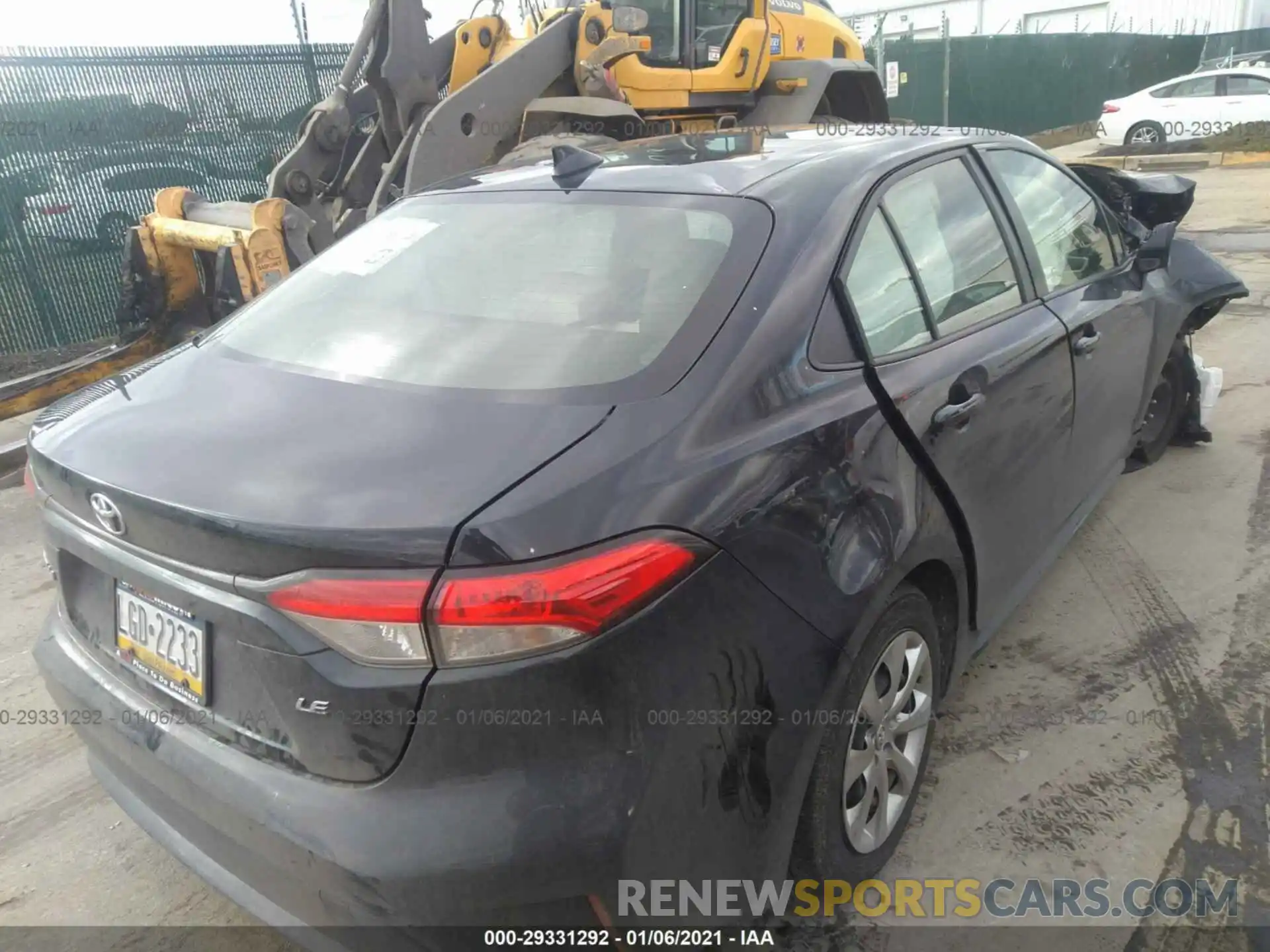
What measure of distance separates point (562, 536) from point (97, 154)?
29.8 ft

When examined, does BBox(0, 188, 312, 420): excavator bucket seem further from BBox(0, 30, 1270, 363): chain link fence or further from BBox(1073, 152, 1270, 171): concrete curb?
BBox(1073, 152, 1270, 171): concrete curb

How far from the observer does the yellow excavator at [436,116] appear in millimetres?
6137

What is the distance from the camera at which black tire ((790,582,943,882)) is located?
1.93 meters

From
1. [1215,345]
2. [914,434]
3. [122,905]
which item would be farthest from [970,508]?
[1215,345]

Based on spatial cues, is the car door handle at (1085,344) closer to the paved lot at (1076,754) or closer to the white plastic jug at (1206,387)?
the paved lot at (1076,754)

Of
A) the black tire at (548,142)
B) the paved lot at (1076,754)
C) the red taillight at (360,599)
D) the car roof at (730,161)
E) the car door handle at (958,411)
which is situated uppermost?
the car roof at (730,161)

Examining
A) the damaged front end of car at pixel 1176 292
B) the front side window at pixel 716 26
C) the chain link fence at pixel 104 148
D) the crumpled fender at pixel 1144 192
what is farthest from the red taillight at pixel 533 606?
the chain link fence at pixel 104 148

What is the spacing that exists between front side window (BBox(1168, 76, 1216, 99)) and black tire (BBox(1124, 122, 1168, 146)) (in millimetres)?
560

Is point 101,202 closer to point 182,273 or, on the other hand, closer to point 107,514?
point 182,273

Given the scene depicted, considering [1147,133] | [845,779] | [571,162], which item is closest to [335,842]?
[845,779]

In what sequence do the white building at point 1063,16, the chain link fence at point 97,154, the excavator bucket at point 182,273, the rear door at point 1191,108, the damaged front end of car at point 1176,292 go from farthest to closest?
the white building at point 1063,16, the rear door at point 1191,108, the chain link fence at point 97,154, the excavator bucket at point 182,273, the damaged front end of car at point 1176,292

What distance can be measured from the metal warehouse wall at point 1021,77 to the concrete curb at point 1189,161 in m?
4.70

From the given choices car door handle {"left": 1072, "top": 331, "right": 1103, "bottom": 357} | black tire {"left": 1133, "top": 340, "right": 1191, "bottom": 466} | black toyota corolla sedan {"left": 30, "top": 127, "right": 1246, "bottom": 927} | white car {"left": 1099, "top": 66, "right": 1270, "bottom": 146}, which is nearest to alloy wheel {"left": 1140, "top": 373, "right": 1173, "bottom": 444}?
black tire {"left": 1133, "top": 340, "right": 1191, "bottom": 466}

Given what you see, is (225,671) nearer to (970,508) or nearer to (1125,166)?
(970,508)
